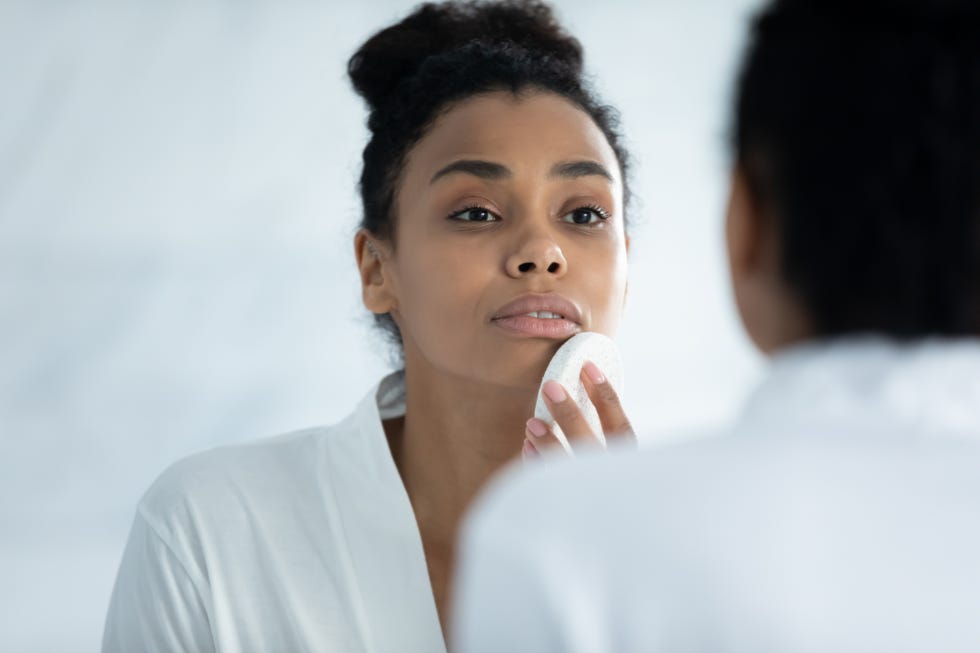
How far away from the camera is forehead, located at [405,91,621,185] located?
1.66m

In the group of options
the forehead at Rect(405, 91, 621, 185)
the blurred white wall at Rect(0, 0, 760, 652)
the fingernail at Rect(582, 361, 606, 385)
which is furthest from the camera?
the blurred white wall at Rect(0, 0, 760, 652)

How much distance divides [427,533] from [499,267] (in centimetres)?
44

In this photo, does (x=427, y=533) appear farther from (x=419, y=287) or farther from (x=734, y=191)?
(x=734, y=191)

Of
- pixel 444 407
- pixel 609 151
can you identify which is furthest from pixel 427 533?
pixel 609 151

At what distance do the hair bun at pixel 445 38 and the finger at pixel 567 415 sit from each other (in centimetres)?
62

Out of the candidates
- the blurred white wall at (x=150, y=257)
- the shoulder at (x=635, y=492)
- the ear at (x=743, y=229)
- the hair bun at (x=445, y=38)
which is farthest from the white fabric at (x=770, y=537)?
the blurred white wall at (x=150, y=257)

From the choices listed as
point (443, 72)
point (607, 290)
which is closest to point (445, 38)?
point (443, 72)

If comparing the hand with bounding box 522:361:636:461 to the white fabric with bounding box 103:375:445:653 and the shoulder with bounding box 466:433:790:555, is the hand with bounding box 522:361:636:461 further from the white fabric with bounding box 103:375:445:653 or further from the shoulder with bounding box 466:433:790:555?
the shoulder with bounding box 466:433:790:555

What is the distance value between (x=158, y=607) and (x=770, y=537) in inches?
48.6

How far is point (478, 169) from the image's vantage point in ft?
5.44

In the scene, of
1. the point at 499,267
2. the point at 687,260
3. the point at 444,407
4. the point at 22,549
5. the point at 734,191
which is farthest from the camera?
the point at 687,260

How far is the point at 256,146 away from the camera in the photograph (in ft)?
9.66

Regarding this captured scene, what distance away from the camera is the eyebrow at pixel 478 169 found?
164 cm

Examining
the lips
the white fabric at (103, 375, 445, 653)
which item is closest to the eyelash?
the lips
